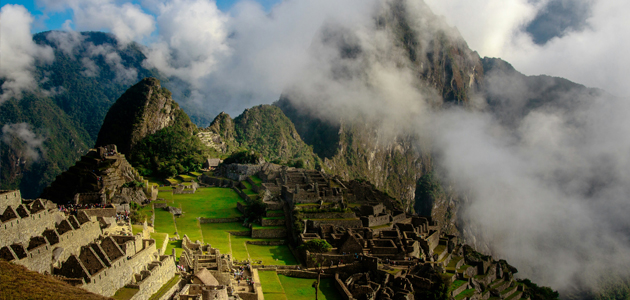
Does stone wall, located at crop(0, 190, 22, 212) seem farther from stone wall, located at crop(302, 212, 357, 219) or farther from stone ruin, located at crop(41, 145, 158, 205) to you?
stone wall, located at crop(302, 212, 357, 219)

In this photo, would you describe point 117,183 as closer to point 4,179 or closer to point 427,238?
point 4,179

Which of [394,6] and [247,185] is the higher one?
[394,6]

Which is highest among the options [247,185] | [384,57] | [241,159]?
[384,57]

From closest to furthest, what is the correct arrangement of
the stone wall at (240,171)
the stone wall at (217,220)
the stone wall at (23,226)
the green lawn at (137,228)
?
1. the stone wall at (23,226)
2. the green lawn at (137,228)
3. the stone wall at (217,220)
4. the stone wall at (240,171)

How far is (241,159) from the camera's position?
65125 millimetres

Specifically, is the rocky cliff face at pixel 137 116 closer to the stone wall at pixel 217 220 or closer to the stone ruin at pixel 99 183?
the stone ruin at pixel 99 183

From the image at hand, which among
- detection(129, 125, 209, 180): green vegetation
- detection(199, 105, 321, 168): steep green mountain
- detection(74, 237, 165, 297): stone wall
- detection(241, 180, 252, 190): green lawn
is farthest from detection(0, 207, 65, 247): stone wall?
detection(199, 105, 321, 168): steep green mountain

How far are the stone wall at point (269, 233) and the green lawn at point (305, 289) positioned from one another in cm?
847

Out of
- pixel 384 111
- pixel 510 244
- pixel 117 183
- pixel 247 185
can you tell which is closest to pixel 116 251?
pixel 117 183

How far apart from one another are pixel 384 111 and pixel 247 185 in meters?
132

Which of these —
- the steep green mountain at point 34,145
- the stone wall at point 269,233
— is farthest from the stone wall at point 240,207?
the steep green mountain at point 34,145

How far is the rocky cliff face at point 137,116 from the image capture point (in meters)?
67.5

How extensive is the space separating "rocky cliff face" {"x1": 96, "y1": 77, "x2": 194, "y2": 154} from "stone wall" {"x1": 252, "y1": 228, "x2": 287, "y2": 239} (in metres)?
36.6

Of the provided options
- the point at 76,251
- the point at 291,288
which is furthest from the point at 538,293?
the point at 76,251
